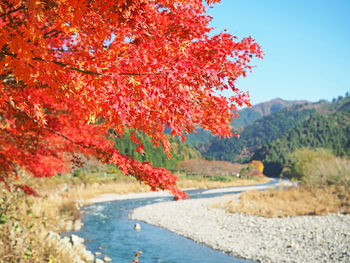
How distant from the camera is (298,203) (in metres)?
17.7

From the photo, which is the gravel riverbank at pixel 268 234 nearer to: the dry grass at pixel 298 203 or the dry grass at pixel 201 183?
the dry grass at pixel 298 203

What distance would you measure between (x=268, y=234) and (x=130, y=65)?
1180cm

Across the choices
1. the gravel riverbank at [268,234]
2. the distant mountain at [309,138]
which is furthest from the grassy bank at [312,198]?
the distant mountain at [309,138]

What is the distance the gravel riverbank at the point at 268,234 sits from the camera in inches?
392

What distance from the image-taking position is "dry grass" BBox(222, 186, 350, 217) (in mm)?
16078

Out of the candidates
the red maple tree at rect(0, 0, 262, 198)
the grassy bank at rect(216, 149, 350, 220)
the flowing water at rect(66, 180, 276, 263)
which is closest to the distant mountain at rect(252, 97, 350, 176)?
the grassy bank at rect(216, 149, 350, 220)

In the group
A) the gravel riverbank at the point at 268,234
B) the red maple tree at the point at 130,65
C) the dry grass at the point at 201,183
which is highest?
the red maple tree at the point at 130,65

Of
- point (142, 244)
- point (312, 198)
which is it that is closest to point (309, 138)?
point (312, 198)

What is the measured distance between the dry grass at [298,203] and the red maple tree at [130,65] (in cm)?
1368

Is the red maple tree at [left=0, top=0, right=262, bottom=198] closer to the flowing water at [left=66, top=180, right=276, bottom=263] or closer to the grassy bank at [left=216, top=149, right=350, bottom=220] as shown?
the flowing water at [left=66, top=180, right=276, bottom=263]

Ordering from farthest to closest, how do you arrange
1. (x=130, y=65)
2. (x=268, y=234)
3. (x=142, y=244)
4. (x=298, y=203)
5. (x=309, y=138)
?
(x=309, y=138), (x=298, y=203), (x=268, y=234), (x=142, y=244), (x=130, y=65)

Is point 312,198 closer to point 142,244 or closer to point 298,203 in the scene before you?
point 298,203

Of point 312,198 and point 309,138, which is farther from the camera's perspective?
point 309,138

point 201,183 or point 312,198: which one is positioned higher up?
point 312,198
